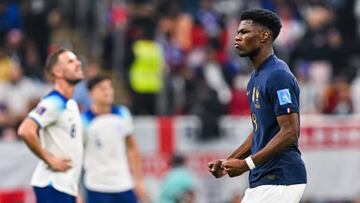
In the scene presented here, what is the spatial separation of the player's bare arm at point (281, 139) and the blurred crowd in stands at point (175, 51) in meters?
9.22

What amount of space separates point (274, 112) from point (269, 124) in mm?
119

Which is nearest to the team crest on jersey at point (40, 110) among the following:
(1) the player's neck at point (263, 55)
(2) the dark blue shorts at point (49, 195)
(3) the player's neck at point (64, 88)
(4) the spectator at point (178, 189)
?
(3) the player's neck at point (64, 88)

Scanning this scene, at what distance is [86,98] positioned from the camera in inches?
728

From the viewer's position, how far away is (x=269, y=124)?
9.30m

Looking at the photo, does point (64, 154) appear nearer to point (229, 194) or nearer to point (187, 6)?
point (229, 194)

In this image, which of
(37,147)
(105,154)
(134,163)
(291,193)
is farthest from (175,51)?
(291,193)

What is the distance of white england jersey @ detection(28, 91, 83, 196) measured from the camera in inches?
448

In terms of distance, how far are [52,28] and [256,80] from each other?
14390mm

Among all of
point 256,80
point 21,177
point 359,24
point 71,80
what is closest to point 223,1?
point 359,24

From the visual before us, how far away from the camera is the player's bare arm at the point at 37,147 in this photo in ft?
36.5

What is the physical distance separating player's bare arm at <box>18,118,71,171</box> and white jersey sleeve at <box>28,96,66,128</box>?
68mm

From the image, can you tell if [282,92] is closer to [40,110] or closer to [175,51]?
[40,110]

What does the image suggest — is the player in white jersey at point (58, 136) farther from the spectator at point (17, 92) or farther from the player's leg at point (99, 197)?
the spectator at point (17, 92)

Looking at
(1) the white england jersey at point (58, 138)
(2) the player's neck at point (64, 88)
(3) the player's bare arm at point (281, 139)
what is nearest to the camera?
(3) the player's bare arm at point (281, 139)
